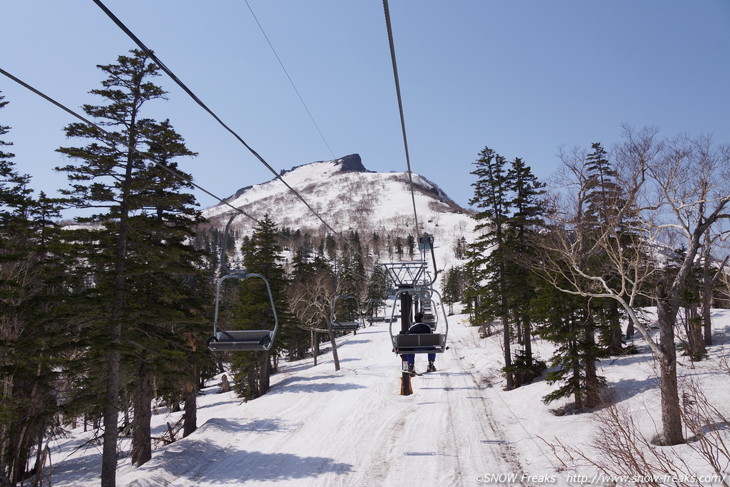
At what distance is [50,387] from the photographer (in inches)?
603

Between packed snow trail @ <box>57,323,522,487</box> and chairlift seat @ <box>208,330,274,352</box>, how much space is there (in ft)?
17.3

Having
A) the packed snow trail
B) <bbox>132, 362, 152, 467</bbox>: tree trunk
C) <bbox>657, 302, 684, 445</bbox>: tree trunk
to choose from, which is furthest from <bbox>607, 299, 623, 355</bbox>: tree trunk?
<bbox>132, 362, 152, 467</bbox>: tree trunk

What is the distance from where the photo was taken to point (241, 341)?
1104cm

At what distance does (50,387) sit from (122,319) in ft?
13.7

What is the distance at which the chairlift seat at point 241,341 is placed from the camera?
35.4 feet

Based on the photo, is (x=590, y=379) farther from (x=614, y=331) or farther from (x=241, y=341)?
(x=241, y=341)

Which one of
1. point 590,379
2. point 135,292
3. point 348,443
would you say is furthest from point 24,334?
point 590,379

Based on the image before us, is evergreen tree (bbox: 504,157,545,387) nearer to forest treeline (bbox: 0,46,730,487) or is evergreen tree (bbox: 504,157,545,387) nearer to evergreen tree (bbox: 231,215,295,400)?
forest treeline (bbox: 0,46,730,487)

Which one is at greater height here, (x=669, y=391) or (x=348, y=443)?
(x=669, y=391)

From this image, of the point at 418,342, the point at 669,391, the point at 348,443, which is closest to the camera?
the point at 669,391

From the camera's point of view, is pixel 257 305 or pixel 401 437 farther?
pixel 257 305

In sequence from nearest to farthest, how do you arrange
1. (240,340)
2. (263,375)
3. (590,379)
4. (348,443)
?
(240,340)
(348,443)
(590,379)
(263,375)

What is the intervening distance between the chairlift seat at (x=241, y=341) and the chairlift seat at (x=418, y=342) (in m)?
4.73

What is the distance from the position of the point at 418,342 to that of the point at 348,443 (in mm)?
5853
